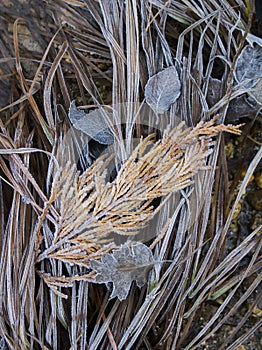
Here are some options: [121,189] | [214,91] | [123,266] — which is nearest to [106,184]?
[121,189]

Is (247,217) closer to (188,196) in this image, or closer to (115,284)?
(188,196)

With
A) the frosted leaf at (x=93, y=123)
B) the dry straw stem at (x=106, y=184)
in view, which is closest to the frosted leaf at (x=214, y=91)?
the dry straw stem at (x=106, y=184)

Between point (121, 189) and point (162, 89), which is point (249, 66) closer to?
point (162, 89)

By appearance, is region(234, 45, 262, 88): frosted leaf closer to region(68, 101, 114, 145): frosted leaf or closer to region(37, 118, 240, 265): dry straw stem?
region(37, 118, 240, 265): dry straw stem

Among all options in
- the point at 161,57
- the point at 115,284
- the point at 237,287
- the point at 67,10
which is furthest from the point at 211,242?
the point at 67,10

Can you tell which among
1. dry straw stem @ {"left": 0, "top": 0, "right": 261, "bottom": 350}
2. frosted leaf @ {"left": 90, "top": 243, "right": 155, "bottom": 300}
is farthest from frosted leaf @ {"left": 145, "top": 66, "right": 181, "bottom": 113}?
frosted leaf @ {"left": 90, "top": 243, "right": 155, "bottom": 300}

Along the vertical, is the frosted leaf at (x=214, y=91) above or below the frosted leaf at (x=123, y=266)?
above

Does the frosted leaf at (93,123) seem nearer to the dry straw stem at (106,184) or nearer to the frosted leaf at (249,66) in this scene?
the dry straw stem at (106,184)
